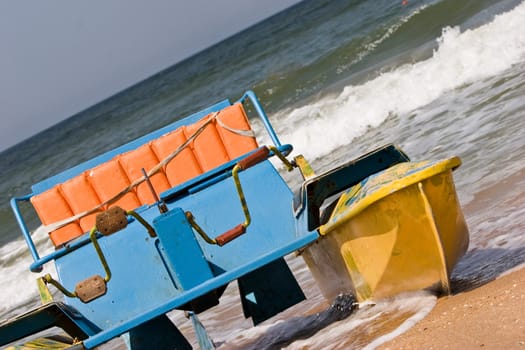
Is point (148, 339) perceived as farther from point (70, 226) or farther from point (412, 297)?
point (412, 297)

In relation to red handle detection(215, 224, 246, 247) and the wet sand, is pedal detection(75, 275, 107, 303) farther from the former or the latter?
the wet sand

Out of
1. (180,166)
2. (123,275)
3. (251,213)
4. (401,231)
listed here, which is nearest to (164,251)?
(123,275)

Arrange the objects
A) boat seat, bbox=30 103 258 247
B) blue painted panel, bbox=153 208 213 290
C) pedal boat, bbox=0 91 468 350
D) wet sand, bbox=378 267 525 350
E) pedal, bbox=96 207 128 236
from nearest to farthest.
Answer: wet sand, bbox=378 267 525 350
pedal boat, bbox=0 91 468 350
blue painted panel, bbox=153 208 213 290
pedal, bbox=96 207 128 236
boat seat, bbox=30 103 258 247

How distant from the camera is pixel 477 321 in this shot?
5.08 metres

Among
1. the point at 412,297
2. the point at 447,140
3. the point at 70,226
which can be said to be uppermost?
the point at 70,226

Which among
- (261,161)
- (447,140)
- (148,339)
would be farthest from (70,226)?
(447,140)

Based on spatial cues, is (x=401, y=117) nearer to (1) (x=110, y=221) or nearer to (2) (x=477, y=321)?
(1) (x=110, y=221)

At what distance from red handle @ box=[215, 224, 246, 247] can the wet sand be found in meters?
1.44

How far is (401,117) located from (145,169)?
7237mm

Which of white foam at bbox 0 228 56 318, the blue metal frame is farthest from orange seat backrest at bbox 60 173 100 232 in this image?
white foam at bbox 0 228 56 318

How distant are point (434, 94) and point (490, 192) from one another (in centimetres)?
649

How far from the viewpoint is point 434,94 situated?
1434 centimetres

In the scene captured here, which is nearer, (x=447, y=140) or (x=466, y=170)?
(x=466, y=170)

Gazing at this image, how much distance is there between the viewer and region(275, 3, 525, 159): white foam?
564 inches
